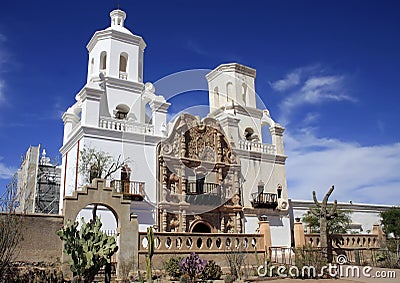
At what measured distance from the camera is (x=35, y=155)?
2998 cm

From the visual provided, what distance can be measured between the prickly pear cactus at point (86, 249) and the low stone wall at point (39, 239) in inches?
98.8

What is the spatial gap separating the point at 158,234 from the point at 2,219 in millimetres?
6119

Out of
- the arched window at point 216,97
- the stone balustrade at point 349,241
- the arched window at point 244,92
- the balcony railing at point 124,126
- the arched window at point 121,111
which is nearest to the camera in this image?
the stone balustrade at point 349,241

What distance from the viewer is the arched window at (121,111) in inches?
1013

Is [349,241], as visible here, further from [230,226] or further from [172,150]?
[172,150]

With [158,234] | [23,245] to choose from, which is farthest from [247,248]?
[23,245]

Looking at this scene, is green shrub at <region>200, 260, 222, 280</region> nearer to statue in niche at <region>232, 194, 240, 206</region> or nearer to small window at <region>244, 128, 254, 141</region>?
statue in niche at <region>232, 194, 240, 206</region>

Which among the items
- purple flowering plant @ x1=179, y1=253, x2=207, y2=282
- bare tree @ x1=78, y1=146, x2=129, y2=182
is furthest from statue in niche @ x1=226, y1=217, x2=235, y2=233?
purple flowering plant @ x1=179, y1=253, x2=207, y2=282

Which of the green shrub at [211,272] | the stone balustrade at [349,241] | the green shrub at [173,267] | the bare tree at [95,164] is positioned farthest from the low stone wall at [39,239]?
the stone balustrade at [349,241]

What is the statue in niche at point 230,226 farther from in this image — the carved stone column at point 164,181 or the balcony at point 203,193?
A: the carved stone column at point 164,181

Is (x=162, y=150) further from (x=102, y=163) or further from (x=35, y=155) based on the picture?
(x=35, y=155)

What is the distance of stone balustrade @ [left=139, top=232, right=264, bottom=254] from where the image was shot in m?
17.0

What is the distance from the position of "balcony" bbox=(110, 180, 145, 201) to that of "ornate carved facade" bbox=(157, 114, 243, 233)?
4.42 ft

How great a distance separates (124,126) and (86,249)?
36.6ft
